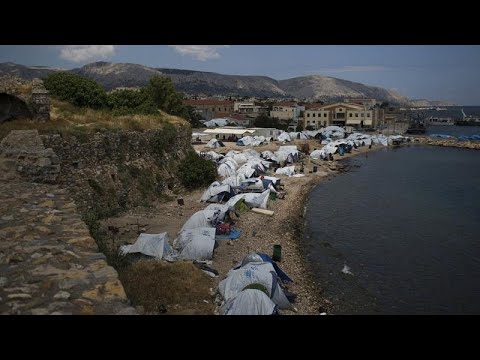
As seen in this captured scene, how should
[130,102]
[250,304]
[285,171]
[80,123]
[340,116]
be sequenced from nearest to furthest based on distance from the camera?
1. [250,304]
2. [80,123]
3. [130,102]
4. [285,171]
5. [340,116]

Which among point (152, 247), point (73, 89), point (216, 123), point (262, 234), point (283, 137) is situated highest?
point (73, 89)

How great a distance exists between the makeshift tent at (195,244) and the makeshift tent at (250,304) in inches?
118

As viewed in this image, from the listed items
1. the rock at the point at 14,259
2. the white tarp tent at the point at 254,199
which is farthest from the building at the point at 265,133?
the rock at the point at 14,259

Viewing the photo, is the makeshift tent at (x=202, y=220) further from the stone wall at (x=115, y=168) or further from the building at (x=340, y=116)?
the building at (x=340, y=116)

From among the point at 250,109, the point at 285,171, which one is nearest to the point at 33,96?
the point at 285,171

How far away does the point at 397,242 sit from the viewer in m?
16.2

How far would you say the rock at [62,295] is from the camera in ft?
10.4

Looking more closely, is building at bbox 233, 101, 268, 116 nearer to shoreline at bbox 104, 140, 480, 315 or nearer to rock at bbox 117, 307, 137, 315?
shoreline at bbox 104, 140, 480, 315

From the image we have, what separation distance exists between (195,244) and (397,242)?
9069mm

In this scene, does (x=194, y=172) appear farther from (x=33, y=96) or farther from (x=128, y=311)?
(x=128, y=311)

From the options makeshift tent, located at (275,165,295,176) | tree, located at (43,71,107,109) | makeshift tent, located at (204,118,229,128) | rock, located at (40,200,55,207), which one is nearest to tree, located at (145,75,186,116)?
makeshift tent, located at (275,165,295,176)
